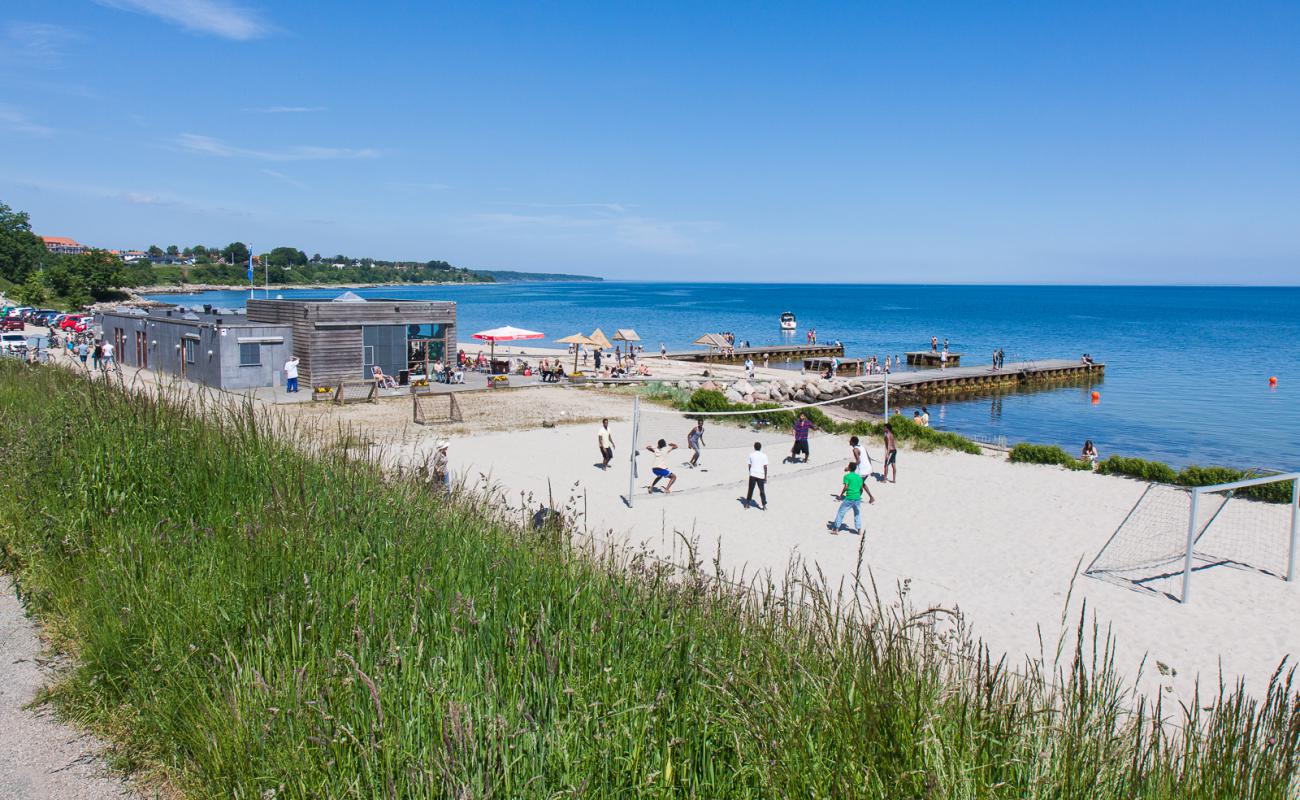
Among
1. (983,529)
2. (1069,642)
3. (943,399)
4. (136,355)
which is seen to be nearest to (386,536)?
(1069,642)

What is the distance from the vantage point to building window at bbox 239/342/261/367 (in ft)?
86.5

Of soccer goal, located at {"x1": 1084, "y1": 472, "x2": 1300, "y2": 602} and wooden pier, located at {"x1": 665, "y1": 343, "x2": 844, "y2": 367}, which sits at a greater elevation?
wooden pier, located at {"x1": 665, "y1": 343, "x2": 844, "y2": 367}

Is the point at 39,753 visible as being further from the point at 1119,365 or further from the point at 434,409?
the point at 1119,365

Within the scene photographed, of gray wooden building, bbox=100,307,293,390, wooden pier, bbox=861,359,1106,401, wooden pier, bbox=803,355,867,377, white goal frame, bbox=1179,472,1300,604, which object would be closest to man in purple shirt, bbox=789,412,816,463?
white goal frame, bbox=1179,472,1300,604

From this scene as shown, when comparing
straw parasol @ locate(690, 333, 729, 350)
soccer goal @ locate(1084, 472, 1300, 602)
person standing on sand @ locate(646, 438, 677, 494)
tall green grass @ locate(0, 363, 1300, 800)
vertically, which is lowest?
soccer goal @ locate(1084, 472, 1300, 602)

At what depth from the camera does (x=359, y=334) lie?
2722cm

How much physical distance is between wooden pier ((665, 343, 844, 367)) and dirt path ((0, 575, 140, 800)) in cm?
4768

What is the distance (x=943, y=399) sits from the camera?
135 feet

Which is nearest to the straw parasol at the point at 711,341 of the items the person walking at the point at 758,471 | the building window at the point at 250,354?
the building window at the point at 250,354

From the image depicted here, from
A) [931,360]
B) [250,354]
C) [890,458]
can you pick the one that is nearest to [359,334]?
[250,354]

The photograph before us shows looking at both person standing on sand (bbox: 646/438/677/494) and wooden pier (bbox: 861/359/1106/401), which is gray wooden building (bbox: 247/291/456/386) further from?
wooden pier (bbox: 861/359/1106/401)

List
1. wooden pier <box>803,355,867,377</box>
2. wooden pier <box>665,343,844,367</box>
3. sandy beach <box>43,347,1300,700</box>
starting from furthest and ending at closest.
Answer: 1. wooden pier <box>665,343,844,367</box>
2. wooden pier <box>803,355,867,377</box>
3. sandy beach <box>43,347,1300,700</box>

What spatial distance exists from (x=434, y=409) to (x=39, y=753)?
19542 millimetres

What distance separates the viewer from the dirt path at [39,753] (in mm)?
4457
